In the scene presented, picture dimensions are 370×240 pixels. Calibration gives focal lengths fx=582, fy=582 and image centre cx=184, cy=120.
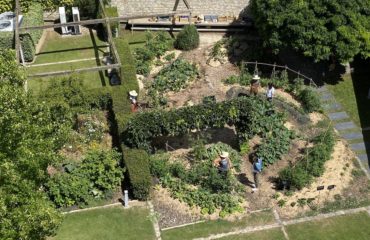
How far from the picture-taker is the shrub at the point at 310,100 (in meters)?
28.3

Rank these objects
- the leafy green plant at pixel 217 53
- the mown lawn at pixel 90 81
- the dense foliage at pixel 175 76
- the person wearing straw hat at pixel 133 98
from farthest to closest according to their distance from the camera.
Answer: the leafy green plant at pixel 217 53 → the mown lawn at pixel 90 81 → the dense foliage at pixel 175 76 → the person wearing straw hat at pixel 133 98

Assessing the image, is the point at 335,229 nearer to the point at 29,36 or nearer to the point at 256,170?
the point at 256,170

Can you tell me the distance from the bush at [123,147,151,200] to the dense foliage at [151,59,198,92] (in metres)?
6.35

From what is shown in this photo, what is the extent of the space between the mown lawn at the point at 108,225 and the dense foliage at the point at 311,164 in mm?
6029

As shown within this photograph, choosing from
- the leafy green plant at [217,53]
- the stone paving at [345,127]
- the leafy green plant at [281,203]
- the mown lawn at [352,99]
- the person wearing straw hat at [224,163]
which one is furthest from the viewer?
the leafy green plant at [217,53]

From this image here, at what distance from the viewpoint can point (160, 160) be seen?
2492 centimetres

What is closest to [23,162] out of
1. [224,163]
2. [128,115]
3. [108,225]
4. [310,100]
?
[108,225]

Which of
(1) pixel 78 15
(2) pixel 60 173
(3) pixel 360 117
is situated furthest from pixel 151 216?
(1) pixel 78 15

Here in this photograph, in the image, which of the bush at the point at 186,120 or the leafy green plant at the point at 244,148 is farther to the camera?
the leafy green plant at the point at 244,148

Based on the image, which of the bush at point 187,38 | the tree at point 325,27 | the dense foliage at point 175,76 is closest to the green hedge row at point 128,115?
the dense foliage at point 175,76

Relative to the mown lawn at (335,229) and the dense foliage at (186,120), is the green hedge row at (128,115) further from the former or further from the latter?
the mown lawn at (335,229)

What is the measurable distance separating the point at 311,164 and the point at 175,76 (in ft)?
29.4

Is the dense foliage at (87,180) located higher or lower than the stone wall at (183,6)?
lower

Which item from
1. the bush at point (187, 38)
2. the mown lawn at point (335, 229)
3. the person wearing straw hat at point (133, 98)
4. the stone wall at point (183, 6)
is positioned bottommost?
the mown lawn at point (335, 229)
